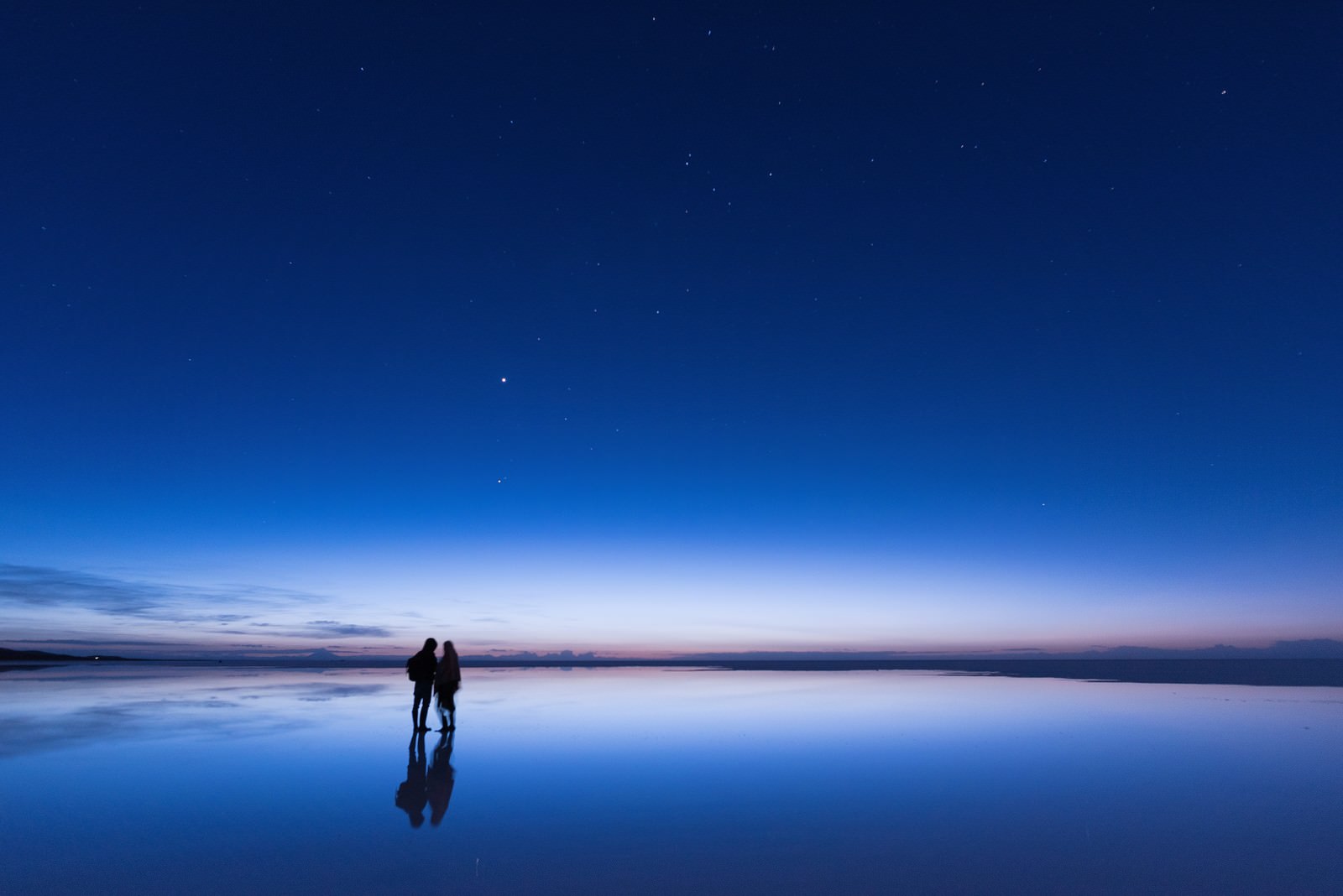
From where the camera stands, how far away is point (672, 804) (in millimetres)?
9445

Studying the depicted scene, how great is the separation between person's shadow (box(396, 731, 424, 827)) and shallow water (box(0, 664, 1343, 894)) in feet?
0.21

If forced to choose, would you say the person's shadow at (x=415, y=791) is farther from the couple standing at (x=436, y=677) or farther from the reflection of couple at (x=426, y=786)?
the couple standing at (x=436, y=677)

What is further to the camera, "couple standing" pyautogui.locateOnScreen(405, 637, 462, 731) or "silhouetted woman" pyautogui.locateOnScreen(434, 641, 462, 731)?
"silhouetted woman" pyautogui.locateOnScreen(434, 641, 462, 731)

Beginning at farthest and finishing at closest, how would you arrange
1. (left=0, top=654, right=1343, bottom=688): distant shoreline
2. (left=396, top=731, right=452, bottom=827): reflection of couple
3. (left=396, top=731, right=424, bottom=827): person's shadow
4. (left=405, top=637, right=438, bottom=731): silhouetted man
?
(left=0, top=654, right=1343, bottom=688): distant shoreline → (left=405, top=637, right=438, bottom=731): silhouetted man → (left=396, top=731, right=452, bottom=827): reflection of couple → (left=396, top=731, right=424, bottom=827): person's shadow

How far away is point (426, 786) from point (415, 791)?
31 cm

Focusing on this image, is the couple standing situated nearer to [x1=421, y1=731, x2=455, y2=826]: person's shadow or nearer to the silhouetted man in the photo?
the silhouetted man

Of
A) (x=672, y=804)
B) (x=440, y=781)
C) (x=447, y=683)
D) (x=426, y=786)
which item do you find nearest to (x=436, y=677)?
(x=447, y=683)

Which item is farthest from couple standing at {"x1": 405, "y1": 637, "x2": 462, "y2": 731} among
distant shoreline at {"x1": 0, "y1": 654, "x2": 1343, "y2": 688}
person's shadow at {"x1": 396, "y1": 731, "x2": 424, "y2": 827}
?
distant shoreline at {"x1": 0, "y1": 654, "x2": 1343, "y2": 688}

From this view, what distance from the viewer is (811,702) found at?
2331 centimetres

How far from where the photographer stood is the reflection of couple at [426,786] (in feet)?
29.1

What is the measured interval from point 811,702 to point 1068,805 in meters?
14.3

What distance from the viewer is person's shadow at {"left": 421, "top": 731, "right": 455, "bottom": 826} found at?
8938 mm

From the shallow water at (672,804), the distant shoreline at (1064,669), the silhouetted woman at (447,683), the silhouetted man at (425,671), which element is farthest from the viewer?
the distant shoreline at (1064,669)

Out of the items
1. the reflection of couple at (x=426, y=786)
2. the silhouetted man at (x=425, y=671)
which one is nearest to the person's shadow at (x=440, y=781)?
the reflection of couple at (x=426, y=786)
